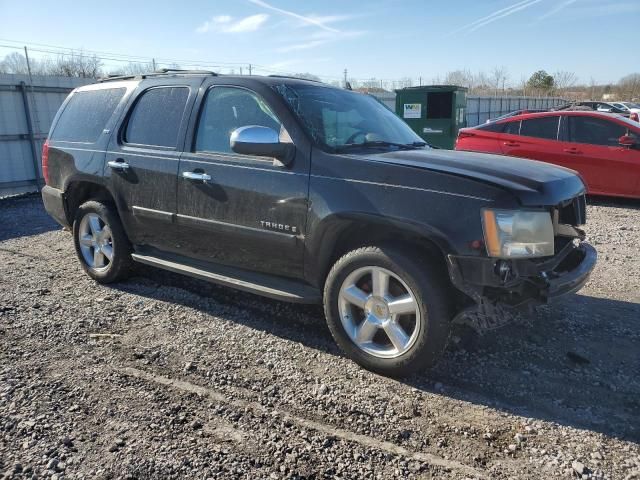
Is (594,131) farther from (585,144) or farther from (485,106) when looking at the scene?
(485,106)

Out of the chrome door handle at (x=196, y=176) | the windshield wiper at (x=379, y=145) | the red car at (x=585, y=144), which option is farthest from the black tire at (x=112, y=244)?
the red car at (x=585, y=144)

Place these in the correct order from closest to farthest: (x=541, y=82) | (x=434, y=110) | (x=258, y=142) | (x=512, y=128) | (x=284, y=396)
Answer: (x=284, y=396) → (x=258, y=142) → (x=512, y=128) → (x=434, y=110) → (x=541, y=82)

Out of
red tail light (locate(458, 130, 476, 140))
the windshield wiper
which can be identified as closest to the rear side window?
the windshield wiper

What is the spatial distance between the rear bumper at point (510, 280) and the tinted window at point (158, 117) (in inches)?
101

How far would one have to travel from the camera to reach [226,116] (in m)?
4.06

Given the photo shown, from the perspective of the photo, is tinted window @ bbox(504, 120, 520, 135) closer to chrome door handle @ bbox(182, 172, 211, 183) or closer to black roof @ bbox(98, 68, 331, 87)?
black roof @ bbox(98, 68, 331, 87)

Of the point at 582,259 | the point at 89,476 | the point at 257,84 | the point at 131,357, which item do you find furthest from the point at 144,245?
the point at 582,259

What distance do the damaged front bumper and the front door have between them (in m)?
1.12

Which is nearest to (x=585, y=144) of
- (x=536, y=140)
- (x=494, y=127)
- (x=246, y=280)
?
(x=536, y=140)

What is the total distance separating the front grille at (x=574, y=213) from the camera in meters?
3.54

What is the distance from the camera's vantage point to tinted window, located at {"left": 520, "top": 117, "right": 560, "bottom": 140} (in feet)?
29.4

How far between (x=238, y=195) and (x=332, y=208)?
31.8 inches

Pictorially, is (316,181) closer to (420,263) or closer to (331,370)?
(420,263)

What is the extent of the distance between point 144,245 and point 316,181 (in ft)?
Result: 6.64
